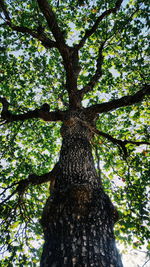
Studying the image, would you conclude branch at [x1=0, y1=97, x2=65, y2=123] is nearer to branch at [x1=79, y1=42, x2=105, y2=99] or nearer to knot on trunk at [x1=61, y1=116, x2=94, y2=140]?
knot on trunk at [x1=61, y1=116, x2=94, y2=140]

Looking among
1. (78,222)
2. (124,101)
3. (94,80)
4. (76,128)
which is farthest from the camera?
(94,80)

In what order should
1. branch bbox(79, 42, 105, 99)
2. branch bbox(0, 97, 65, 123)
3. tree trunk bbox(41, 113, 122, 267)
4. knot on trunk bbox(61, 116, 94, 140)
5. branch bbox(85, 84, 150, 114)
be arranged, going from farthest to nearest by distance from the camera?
1. branch bbox(79, 42, 105, 99)
2. branch bbox(0, 97, 65, 123)
3. branch bbox(85, 84, 150, 114)
4. knot on trunk bbox(61, 116, 94, 140)
5. tree trunk bbox(41, 113, 122, 267)

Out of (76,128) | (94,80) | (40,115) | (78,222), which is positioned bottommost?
(78,222)

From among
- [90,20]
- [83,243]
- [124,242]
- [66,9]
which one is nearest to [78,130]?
[83,243]

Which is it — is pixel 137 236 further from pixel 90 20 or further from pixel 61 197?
pixel 90 20

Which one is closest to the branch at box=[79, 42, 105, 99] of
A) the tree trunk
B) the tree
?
the tree

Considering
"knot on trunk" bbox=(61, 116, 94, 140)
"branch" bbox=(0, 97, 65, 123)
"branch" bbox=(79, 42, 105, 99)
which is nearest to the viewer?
"knot on trunk" bbox=(61, 116, 94, 140)

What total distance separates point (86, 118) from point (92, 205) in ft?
9.02

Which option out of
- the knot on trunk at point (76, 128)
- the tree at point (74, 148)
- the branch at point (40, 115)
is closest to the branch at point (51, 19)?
the tree at point (74, 148)

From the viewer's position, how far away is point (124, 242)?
212 inches

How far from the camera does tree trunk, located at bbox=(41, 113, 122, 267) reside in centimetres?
162

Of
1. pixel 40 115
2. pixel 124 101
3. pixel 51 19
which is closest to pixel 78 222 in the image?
pixel 40 115

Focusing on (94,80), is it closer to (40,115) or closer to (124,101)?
(124,101)

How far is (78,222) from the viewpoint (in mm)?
1910
